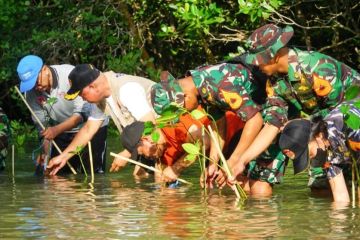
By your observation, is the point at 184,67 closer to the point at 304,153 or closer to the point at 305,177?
the point at 305,177

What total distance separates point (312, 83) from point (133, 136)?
172 centimetres

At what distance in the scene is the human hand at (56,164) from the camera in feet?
36.6

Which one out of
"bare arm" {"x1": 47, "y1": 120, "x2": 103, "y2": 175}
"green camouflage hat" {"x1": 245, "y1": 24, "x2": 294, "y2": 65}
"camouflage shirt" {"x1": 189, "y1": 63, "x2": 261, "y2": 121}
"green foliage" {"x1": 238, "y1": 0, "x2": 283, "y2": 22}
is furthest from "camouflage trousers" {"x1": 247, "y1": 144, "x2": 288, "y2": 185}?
"green foliage" {"x1": 238, "y1": 0, "x2": 283, "y2": 22}

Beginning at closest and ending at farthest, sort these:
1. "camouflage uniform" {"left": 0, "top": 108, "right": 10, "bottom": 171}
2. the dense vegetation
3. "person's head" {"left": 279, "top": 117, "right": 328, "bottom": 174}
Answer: "person's head" {"left": 279, "top": 117, "right": 328, "bottom": 174} → "camouflage uniform" {"left": 0, "top": 108, "right": 10, "bottom": 171} → the dense vegetation

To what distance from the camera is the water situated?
716cm

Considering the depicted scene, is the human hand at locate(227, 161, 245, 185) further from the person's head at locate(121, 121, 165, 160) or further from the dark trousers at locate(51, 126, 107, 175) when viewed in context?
the dark trousers at locate(51, 126, 107, 175)

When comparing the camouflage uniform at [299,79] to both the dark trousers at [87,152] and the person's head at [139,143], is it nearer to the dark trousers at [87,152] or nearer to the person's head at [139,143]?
the person's head at [139,143]

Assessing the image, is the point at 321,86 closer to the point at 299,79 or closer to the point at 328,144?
the point at 299,79

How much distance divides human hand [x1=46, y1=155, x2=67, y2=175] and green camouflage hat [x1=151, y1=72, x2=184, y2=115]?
2369mm

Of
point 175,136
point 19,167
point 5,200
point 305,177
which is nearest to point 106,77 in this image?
point 175,136

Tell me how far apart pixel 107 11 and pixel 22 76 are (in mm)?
7859

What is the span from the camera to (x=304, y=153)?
851 cm

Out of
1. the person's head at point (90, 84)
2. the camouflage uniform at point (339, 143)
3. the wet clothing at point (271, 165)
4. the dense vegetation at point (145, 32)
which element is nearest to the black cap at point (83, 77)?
the person's head at point (90, 84)

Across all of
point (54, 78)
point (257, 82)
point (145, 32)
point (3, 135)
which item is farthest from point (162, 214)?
point (145, 32)
